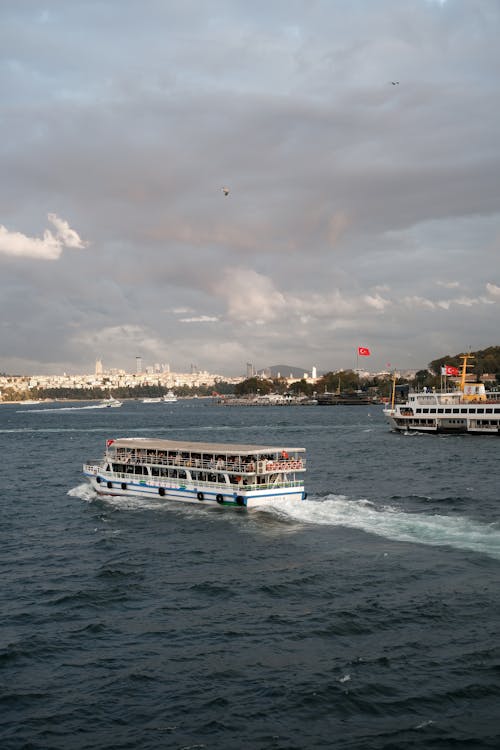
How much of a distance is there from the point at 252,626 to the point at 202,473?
84.9 feet

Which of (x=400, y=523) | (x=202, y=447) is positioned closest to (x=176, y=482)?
(x=202, y=447)

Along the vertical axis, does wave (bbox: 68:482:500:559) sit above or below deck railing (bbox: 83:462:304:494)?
below

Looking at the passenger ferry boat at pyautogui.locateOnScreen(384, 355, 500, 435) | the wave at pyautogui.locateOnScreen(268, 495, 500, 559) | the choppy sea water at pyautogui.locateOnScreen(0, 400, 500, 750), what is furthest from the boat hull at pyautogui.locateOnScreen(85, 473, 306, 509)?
the passenger ferry boat at pyautogui.locateOnScreen(384, 355, 500, 435)

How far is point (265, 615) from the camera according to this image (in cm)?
3020

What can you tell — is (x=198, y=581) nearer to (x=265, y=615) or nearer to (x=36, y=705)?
(x=265, y=615)

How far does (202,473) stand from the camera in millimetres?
54531

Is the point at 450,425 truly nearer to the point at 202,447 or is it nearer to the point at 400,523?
the point at 202,447

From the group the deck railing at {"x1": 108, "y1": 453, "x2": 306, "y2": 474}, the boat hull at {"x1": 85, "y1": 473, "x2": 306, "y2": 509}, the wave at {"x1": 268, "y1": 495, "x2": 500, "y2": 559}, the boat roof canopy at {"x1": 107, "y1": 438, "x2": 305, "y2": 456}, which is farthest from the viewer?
the boat roof canopy at {"x1": 107, "y1": 438, "x2": 305, "y2": 456}

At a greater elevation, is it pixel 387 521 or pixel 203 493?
pixel 203 493

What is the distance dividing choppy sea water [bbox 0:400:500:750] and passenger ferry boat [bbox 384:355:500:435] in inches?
2588

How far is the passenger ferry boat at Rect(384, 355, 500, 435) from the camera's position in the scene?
119m

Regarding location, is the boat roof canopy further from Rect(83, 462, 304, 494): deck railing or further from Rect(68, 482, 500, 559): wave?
Rect(68, 482, 500, 559): wave

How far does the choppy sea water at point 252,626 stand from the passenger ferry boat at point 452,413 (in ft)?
216

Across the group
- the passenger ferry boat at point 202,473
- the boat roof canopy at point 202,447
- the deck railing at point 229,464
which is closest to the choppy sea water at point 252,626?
the passenger ferry boat at point 202,473
